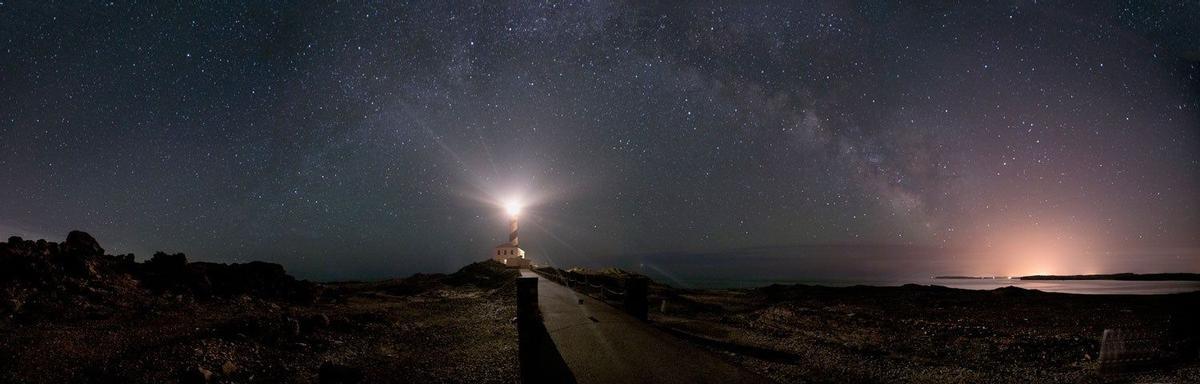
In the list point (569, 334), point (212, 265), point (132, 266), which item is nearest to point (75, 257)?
point (132, 266)

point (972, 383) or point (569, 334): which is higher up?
point (569, 334)

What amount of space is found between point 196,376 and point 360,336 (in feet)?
18.4

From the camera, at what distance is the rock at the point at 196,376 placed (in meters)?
8.22

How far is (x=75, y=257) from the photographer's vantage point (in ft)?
48.7

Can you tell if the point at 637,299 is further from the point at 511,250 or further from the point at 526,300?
the point at 511,250

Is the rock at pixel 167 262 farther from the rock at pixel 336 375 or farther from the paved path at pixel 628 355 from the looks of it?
the paved path at pixel 628 355

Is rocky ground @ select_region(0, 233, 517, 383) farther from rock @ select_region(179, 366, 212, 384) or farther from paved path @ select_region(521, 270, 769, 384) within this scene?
paved path @ select_region(521, 270, 769, 384)

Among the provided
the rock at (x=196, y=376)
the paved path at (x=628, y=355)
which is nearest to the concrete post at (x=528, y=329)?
the paved path at (x=628, y=355)

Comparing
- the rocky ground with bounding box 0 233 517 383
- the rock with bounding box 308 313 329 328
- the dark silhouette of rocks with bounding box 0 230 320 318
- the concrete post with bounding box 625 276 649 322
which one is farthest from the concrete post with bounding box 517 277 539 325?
the dark silhouette of rocks with bounding box 0 230 320 318

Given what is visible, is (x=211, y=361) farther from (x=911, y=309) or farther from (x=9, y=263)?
(x=911, y=309)

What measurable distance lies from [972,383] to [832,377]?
267cm

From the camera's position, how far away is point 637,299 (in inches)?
553

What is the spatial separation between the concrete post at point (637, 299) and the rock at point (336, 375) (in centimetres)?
713

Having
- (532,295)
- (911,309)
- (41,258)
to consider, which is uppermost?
(41,258)
